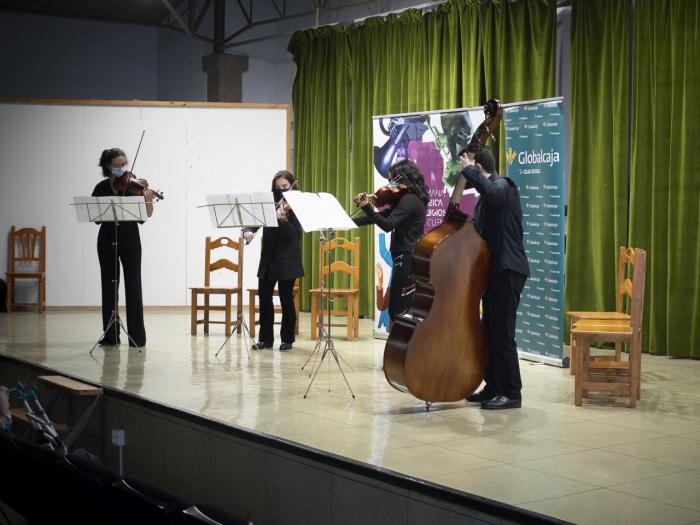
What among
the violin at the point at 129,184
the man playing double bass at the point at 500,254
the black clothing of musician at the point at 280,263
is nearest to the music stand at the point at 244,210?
the black clothing of musician at the point at 280,263

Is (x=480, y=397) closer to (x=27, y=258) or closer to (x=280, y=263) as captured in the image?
(x=280, y=263)

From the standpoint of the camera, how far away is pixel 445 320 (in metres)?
4.40

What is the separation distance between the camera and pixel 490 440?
4.03 m

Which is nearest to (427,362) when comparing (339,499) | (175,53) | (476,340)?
(476,340)

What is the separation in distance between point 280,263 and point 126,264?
47.0 inches

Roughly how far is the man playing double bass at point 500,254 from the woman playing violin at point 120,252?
10.4 feet

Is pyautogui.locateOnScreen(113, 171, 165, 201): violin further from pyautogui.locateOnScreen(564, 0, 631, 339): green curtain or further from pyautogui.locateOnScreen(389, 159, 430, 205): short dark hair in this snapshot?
pyautogui.locateOnScreen(564, 0, 631, 339): green curtain

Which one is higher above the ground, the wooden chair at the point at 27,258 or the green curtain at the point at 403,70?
the green curtain at the point at 403,70

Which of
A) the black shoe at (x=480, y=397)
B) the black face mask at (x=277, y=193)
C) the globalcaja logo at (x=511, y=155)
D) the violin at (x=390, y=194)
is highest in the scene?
the globalcaja logo at (x=511, y=155)

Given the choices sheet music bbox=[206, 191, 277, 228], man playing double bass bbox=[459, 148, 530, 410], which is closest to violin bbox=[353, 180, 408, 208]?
sheet music bbox=[206, 191, 277, 228]

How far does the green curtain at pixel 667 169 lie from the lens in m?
6.66

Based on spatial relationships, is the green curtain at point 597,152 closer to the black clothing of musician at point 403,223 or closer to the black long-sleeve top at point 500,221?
the black clothing of musician at point 403,223

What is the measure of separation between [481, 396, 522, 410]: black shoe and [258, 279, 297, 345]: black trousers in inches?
99.6

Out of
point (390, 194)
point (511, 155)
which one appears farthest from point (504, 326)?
point (511, 155)
